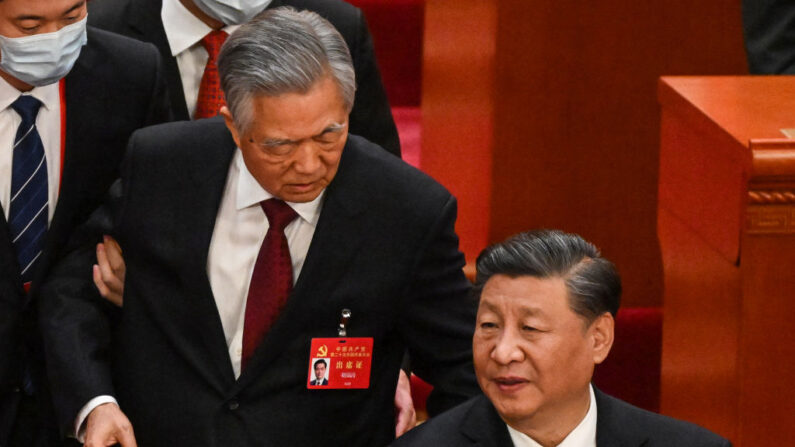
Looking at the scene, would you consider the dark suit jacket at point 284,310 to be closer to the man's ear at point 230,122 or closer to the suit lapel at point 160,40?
the man's ear at point 230,122

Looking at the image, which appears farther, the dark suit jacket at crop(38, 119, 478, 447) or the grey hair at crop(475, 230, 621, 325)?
the dark suit jacket at crop(38, 119, 478, 447)

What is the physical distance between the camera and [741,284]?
1544 millimetres

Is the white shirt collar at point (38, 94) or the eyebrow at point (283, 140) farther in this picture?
the white shirt collar at point (38, 94)

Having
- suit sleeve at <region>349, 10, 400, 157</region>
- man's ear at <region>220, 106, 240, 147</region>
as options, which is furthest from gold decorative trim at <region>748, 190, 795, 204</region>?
suit sleeve at <region>349, 10, 400, 157</region>

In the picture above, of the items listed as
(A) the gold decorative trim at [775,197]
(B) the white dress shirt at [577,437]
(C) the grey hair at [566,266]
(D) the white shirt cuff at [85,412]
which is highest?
(A) the gold decorative trim at [775,197]

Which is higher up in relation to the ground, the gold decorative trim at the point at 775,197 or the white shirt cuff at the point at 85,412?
the gold decorative trim at the point at 775,197

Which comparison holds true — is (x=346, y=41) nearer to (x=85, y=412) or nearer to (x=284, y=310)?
(x=284, y=310)

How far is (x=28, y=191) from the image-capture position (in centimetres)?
177

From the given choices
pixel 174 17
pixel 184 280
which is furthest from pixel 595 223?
pixel 184 280

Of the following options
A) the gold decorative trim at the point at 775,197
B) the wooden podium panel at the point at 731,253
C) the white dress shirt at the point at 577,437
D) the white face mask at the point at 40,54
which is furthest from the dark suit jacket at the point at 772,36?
the white face mask at the point at 40,54

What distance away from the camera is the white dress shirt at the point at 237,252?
1.64m

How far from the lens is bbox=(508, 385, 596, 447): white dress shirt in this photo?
58.7 inches

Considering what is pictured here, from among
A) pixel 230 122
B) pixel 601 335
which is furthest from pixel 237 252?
pixel 601 335

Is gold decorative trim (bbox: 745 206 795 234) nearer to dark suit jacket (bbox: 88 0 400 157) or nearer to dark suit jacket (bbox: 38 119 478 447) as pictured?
dark suit jacket (bbox: 38 119 478 447)
